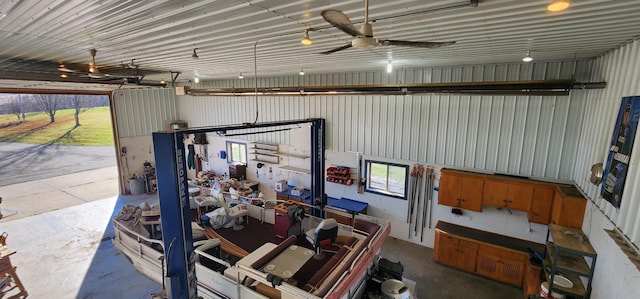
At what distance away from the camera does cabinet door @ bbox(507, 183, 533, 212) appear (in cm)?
598

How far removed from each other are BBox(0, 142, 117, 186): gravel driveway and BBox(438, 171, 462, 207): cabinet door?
51.7 ft

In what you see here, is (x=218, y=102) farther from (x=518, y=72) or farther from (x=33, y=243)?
(x=518, y=72)

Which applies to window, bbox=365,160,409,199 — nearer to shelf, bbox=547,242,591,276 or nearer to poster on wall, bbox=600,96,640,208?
shelf, bbox=547,242,591,276

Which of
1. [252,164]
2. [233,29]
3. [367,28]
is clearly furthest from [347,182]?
[367,28]

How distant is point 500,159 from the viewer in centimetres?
655

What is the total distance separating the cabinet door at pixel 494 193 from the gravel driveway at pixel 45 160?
16.7m

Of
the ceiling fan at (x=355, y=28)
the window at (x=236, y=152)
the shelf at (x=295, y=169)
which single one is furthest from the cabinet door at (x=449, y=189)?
the window at (x=236, y=152)

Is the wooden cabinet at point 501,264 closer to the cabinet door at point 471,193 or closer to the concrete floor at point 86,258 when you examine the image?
the concrete floor at point 86,258

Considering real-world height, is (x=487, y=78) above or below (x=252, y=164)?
above

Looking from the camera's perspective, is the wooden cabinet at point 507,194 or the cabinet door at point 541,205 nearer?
the cabinet door at point 541,205

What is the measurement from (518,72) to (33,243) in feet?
43.4

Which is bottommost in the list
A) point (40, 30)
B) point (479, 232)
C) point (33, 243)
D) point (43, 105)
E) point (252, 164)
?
point (33, 243)

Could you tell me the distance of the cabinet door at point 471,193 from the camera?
651 cm

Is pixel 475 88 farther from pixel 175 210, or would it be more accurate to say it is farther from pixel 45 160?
pixel 45 160
